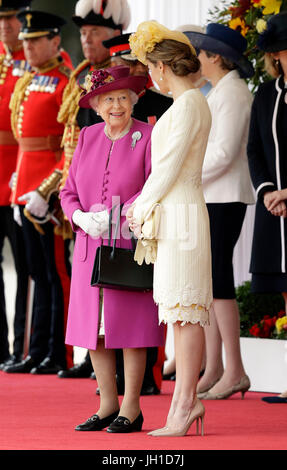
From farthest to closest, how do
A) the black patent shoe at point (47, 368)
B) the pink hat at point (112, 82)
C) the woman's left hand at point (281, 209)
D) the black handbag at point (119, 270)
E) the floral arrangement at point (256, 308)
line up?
the black patent shoe at point (47, 368) < the floral arrangement at point (256, 308) < the woman's left hand at point (281, 209) < the pink hat at point (112, 82) < the black handbag at point (119, 270)

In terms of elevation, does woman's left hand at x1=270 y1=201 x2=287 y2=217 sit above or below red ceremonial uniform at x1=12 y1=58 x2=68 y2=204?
below

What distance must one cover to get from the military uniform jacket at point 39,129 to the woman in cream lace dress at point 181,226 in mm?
2226

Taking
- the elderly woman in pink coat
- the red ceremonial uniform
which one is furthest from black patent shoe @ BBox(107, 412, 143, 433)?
the red ceremonial uniform

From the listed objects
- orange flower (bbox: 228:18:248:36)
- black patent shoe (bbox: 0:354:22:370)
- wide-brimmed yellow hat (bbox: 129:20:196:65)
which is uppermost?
orange flower (bbox: 228:18:248:36)

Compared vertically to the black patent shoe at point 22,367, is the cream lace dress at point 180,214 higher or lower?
higher

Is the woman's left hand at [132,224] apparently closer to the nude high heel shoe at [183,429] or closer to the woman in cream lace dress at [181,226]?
the woman in cream lace dress at [181,226]

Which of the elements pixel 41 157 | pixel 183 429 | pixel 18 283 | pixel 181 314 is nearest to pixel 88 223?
pixel 181 314

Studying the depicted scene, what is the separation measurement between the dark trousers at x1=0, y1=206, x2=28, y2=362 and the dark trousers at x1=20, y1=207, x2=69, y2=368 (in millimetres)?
140

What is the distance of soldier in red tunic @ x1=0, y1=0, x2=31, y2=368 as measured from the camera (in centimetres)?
598

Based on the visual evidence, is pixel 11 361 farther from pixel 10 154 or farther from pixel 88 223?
pixel 88 223

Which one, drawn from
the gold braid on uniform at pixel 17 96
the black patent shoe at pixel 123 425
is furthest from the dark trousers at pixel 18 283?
the black patent shoe at pixel 123 425

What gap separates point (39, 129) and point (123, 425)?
100 inches

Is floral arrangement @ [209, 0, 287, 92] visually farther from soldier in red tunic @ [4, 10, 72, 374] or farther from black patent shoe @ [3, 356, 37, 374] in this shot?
black patent shoe @ [3, 356, 37, 374]

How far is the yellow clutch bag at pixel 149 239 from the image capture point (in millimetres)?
3443
